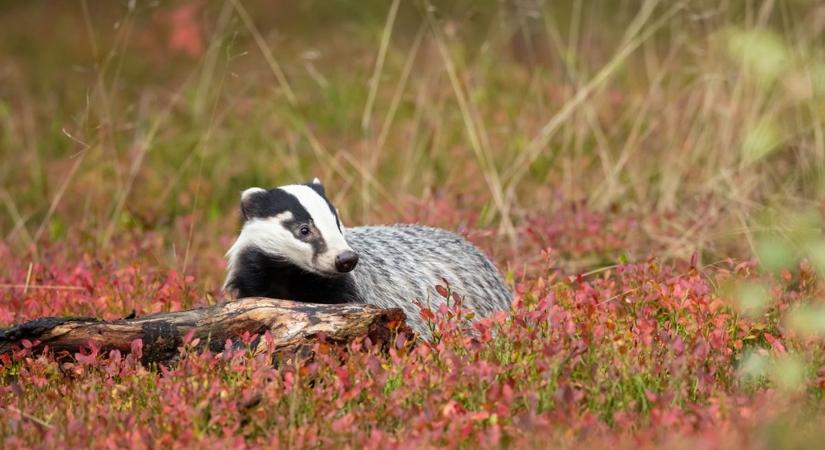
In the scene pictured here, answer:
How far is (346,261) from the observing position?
5652mm

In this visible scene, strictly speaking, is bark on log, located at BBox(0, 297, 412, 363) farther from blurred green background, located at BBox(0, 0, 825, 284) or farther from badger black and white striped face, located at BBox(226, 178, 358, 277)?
blurred green background, located at BBox(0, 0, 825, 284)

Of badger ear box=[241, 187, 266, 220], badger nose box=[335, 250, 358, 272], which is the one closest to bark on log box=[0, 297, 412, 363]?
badger nose box=[335, 250, 358, 272]

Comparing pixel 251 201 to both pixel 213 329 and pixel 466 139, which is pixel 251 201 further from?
pixel 466 139

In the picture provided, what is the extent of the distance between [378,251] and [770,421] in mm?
2855

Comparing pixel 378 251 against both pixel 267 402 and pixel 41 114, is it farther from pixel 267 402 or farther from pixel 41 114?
pixel 41 114

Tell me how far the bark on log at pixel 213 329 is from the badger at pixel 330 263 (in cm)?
Answer: 52

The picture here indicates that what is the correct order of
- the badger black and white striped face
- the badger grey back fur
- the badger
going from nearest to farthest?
1. the badger black and white striped face
2. the badger
3. the badger grey back fur

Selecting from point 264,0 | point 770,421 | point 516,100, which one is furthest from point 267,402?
point 264,0

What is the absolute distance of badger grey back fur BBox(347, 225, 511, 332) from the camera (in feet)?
20.1

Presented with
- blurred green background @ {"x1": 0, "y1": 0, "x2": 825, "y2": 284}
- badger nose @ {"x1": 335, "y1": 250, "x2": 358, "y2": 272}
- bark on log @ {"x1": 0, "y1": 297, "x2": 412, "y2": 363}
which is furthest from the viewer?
blurred green background @ {"x1": 0, "y1": 0, "x2": 825, "y2": 284}

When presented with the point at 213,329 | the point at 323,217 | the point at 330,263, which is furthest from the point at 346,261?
the point at 213,329

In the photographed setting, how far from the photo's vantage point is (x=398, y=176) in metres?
9.79

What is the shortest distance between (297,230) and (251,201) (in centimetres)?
36

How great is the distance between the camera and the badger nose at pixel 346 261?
222 inches
